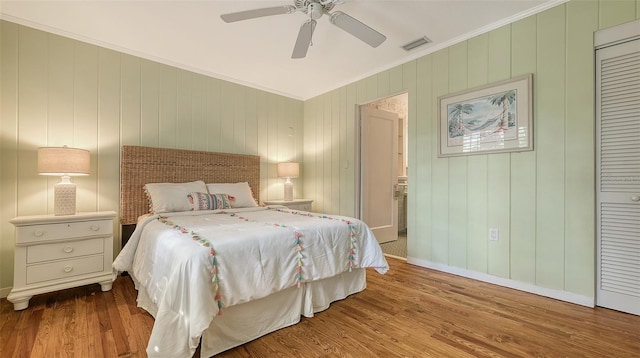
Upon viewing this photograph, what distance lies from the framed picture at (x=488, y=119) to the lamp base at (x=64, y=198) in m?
3.73

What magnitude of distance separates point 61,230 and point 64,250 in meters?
0.18

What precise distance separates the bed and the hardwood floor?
0.15 metres

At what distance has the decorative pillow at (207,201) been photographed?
9.90 feet

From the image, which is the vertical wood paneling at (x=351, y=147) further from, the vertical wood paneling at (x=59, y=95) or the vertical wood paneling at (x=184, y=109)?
the vertical wood paneling at (x=59, y=95)

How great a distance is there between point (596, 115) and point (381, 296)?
2.32 meters

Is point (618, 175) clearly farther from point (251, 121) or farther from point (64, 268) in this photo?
point (64, 268)

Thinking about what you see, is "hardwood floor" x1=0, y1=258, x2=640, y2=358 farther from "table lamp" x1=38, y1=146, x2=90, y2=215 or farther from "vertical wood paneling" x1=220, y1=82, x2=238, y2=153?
"vertical wood paneling" x1=220, y1=82, x2=238, y2=153

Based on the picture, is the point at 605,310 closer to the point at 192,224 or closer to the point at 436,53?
the point at 436,53

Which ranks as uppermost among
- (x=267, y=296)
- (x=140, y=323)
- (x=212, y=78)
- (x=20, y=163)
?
(x=212, y=78)

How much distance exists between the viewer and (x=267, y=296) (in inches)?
73.1

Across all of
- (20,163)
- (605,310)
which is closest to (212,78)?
(20,163)

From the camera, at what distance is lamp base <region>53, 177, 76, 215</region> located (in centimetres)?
246

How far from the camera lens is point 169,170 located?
132 inches

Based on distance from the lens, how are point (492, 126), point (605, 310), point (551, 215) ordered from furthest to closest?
point (492, 126) → point (551, 215) → point (605, 310)
